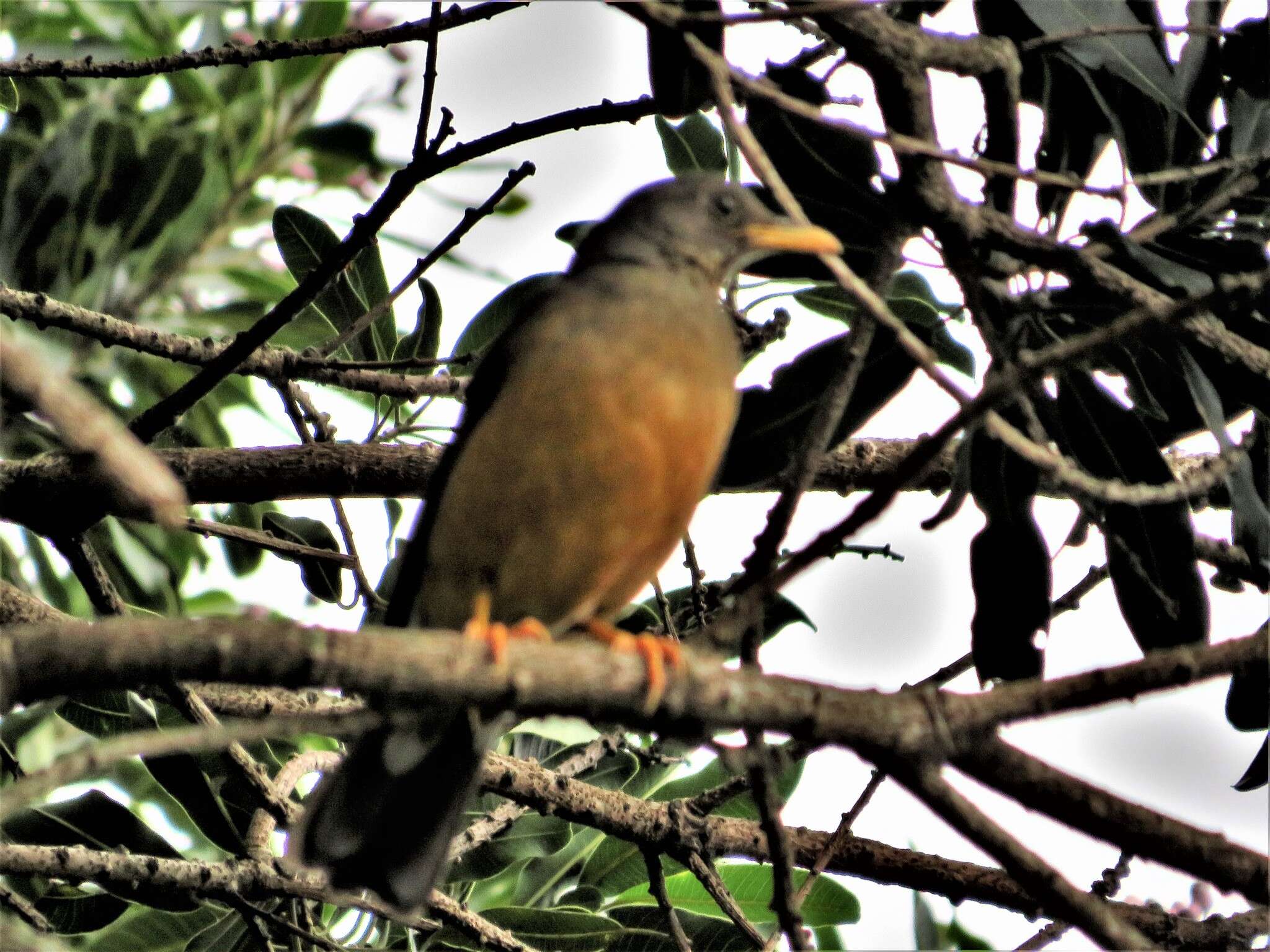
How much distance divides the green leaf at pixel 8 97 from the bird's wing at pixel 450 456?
1883mm

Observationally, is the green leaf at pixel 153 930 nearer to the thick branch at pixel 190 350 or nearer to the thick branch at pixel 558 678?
the thick branch at pixel 190 350

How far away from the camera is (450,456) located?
11.5 ft

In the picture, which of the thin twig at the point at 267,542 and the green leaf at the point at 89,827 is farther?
the green leaf at the point at 89,827

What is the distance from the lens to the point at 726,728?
2.43 metres

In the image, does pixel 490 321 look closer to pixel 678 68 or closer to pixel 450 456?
pixel 450 456

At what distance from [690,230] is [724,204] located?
5.6 inches

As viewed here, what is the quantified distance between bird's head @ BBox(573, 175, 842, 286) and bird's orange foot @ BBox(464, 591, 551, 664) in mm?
1124

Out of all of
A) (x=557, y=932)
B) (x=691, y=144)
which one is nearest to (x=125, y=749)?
(x=557, y=932)

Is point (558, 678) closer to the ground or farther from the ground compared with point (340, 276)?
closer to the ground

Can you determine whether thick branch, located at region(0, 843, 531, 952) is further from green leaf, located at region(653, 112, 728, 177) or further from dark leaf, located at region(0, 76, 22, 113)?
green leaf, located at region(653, 112, 728, 177)

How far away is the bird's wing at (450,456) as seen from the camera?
11.4 ft

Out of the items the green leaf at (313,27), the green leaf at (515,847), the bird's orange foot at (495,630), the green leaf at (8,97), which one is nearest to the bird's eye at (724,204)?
the bird's orange foot at (495,630)

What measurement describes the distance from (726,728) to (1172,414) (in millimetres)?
1744

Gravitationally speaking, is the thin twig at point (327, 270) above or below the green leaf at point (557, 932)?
above
